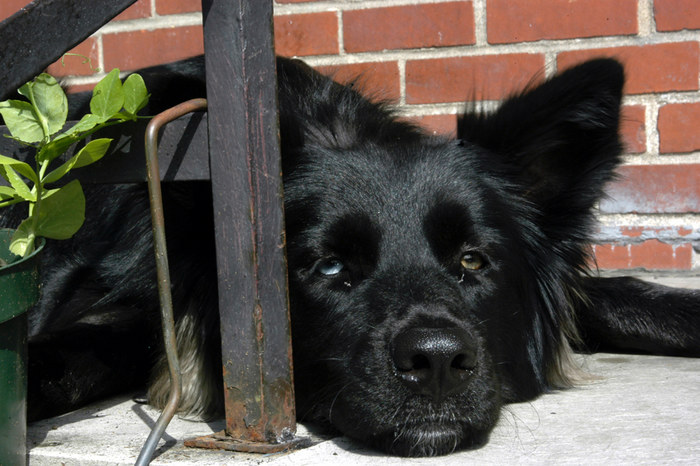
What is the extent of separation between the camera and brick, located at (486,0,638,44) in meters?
3.28

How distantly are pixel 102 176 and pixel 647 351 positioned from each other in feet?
6.10

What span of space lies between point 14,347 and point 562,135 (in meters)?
1.64

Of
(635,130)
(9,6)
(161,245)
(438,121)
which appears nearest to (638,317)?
(635,130)

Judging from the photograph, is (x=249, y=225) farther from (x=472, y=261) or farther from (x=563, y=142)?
(x=563, y=142)

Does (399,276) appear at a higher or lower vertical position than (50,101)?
lower

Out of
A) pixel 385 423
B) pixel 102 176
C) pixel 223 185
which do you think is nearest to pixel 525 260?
pixel 385 423

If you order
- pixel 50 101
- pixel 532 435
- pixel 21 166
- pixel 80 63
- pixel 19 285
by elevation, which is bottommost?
pixel 532 435

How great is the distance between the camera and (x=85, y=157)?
5.70ft

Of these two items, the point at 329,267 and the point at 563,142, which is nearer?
the point at 329,267

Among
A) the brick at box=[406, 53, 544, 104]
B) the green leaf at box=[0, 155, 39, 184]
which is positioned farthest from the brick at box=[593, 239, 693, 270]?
the green leaf at box=[0, 155, 39, 184]

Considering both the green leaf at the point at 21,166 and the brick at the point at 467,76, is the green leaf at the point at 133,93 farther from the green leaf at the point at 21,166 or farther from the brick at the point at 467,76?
the brick at the point at 467,76

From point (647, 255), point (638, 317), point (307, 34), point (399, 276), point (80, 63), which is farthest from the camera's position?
point (80, 63)

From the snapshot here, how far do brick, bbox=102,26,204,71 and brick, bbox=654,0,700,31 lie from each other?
6.40 feet

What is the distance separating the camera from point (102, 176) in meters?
1.85
